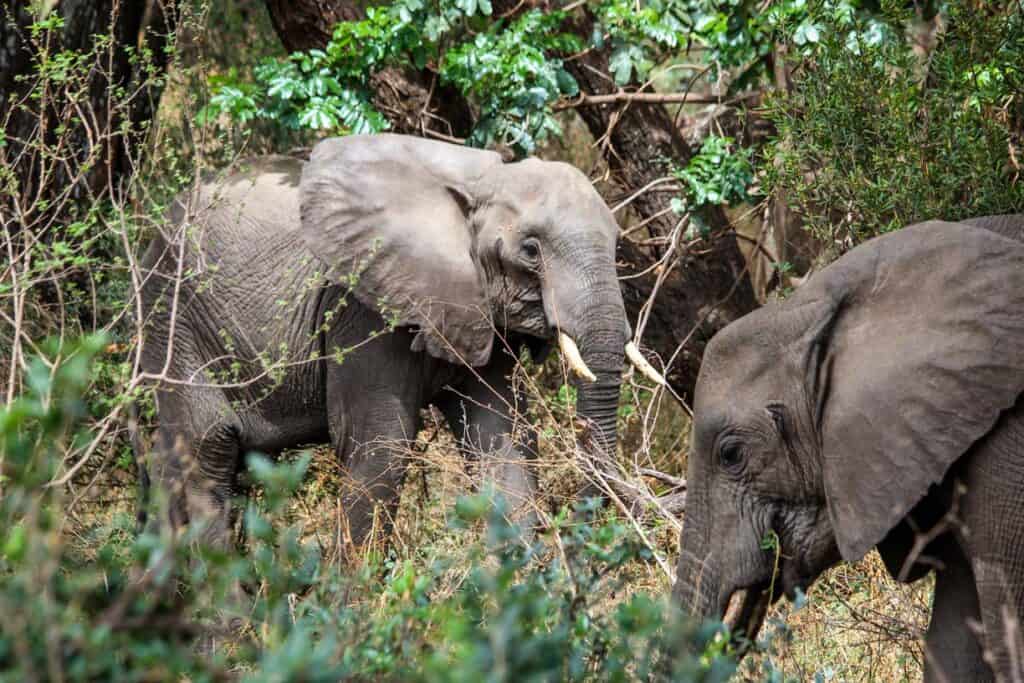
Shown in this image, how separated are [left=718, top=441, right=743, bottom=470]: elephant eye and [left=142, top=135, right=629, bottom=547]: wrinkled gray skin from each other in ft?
5.68

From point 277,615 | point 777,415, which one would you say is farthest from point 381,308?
point 277,615

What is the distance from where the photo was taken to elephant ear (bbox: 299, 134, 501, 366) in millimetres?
6352

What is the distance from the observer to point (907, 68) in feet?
20.4

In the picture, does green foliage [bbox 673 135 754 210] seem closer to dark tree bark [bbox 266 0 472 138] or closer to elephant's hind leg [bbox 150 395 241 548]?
dark tree bark [bbox 266 0 472 138]

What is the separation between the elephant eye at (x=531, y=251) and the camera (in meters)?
6.28

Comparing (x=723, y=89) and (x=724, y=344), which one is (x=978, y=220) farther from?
(x=723, y=89)

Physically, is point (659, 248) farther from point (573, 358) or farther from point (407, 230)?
point (573, 358)

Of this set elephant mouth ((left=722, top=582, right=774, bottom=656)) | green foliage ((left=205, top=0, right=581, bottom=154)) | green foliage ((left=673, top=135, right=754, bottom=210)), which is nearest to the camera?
elephant mouth ((left=722, top=582, right=774, bottom=656))

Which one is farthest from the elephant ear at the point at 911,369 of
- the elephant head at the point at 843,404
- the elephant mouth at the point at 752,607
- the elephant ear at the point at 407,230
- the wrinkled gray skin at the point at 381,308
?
the elephant ear at the point at 407,230

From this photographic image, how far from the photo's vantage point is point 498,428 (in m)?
6.50

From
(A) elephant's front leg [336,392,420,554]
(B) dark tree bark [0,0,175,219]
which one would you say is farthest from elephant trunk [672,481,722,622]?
(B) dark tree bark [0,0,175,219]

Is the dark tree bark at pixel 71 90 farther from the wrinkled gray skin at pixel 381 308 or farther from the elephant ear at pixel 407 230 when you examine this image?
the elephant ear at pixel 407 230

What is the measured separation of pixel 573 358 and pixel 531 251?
0.50m

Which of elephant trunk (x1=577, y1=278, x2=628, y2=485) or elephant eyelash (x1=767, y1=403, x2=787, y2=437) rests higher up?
elephant eyelash (x1=767, y1=403, x2=787, y2=437)
